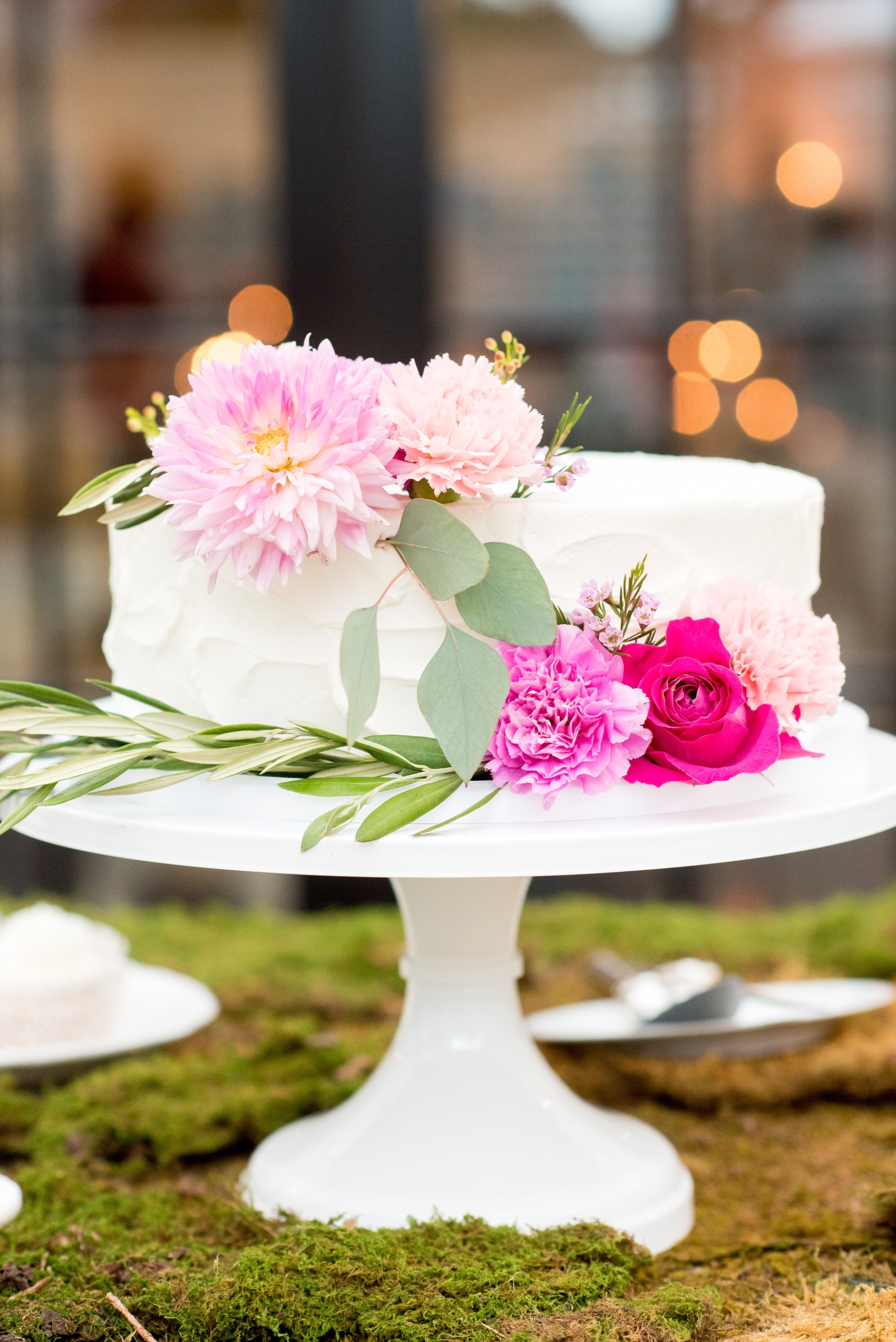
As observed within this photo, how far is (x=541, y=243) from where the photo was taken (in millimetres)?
2285

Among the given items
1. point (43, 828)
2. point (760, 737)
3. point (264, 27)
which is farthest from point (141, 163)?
point (760, 737)

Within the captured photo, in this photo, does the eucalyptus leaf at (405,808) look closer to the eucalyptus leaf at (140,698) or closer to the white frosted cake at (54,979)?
the eucalyptus leaf at (140,698)

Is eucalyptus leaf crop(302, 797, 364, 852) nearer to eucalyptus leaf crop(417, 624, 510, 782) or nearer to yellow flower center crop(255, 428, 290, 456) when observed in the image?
eucalyptus leaf crop(417, 624, 510, 782)

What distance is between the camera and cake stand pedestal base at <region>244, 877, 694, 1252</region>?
90cm

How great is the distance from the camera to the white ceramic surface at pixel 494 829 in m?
0.75

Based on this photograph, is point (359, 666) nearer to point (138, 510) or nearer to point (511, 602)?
point (511, 602)

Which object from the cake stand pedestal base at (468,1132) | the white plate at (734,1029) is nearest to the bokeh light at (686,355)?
the white plate at (734,1029)

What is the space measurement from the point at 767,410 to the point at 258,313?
0.84m

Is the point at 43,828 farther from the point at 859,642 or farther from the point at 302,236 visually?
the point at 859,642

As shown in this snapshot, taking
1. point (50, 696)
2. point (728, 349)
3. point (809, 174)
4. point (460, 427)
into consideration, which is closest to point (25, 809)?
point (50, 696)

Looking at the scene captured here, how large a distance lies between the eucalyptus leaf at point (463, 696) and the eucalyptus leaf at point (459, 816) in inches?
0.8

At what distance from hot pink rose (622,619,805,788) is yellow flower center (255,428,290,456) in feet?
0.78

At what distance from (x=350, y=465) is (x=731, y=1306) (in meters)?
0.53

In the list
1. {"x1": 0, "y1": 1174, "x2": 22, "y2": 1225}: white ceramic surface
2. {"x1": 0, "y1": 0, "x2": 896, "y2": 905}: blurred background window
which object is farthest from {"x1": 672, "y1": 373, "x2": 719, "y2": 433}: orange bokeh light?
{"x1": 0, "y1": 1174, "x2": 22, "y2": 1225}: white ceramic surface
